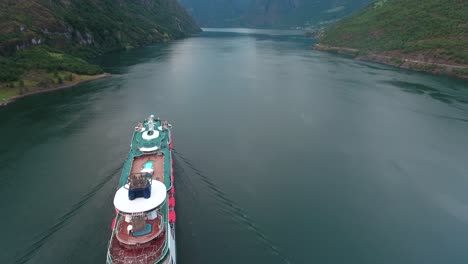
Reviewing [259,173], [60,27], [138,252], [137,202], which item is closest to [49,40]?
[60,27]

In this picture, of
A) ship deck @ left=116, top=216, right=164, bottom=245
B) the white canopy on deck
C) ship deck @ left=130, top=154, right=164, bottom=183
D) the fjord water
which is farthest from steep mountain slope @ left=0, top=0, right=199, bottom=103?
ship deck @ left=116, top=216, right=164, bottom=245

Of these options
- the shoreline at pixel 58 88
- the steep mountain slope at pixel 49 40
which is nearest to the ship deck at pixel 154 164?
the shoreline at pixel 58 88

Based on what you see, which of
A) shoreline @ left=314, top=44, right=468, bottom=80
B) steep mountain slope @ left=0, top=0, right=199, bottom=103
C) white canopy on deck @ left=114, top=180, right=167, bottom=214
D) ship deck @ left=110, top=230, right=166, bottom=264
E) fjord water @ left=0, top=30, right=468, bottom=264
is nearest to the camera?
ship deck @ left=110, top=230, right=166, bottom=264

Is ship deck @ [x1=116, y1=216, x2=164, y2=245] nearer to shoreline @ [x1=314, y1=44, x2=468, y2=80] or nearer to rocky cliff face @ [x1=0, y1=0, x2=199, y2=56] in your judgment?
rocky cliff face @ [x1=0, y1=0, x2=199, y2=56]

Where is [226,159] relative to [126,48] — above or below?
below

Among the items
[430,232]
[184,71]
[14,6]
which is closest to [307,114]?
[430,232]

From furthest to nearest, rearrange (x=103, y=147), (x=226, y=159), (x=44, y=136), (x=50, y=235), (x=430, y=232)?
(x=44, y=136)
(x=103, y=147)
(x=226, y=159)
(x=430, y=232)
(x=50, y=235)

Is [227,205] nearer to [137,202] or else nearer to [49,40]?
[137,202]

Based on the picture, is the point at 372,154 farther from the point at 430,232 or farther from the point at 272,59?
the point at 272,59
